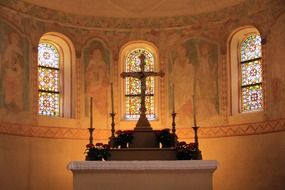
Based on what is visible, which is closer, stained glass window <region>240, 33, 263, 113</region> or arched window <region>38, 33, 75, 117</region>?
stained glass window <region>240, 33, 263, 113</region>

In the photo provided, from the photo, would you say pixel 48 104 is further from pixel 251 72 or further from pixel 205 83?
pixel 251 72

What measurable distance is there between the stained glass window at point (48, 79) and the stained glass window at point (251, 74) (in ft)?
17.5

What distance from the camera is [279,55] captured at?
18.6 metres

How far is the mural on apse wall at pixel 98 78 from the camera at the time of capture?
66.3 feet

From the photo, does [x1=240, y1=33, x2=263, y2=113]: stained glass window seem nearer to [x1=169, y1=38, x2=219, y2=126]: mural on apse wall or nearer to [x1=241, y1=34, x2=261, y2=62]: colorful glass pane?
[x1=241, y1=34, x2=261, y2=62]: colorful glass pane

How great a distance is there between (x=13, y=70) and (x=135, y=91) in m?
3.76

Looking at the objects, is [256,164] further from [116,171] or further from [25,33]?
[25,33]

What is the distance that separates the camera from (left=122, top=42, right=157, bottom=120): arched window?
20.6 metres

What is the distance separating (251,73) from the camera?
19828mm

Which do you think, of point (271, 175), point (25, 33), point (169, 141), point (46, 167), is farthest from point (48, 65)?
point (271, 175)

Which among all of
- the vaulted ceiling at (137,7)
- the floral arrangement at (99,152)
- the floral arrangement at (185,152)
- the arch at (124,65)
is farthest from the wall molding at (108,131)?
the vaulted ceiling at (137,7)

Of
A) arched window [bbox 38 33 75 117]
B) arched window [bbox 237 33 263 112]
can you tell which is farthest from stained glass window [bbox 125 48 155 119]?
arched window [bbox 237 33 263 112]

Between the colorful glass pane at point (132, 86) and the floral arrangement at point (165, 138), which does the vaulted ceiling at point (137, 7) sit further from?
the floral arrangement at point (165, 138)

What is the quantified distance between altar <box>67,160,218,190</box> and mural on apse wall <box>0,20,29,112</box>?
14.1 ft
